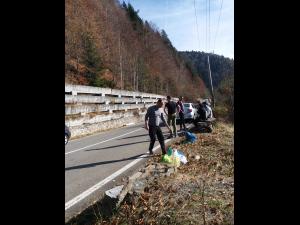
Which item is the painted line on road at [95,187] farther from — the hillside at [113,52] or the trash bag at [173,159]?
the hillside at [113,52]

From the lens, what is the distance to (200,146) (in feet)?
42.2

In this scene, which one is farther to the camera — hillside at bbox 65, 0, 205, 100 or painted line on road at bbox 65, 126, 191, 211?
hillside at bbox 65, 0, 205, 100

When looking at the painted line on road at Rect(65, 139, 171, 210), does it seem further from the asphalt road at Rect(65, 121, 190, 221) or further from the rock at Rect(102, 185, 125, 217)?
the rock at Rect(102, 185, 125, 217)

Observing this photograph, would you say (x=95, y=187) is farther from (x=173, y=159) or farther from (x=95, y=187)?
(x=173, y=159)

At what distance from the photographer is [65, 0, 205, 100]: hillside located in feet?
132

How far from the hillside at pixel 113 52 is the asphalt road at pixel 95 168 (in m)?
22.8

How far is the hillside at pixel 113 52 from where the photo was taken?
40375 millimetres

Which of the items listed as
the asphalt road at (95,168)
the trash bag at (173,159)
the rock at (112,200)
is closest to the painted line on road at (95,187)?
the asphalt road at (95,168)

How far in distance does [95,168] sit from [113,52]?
45438 millimetres

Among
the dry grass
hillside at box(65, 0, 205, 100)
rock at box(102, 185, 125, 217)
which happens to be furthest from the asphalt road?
hillside at box(65, 0, 205, 100)

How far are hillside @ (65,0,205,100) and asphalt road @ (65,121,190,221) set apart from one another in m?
22.8
